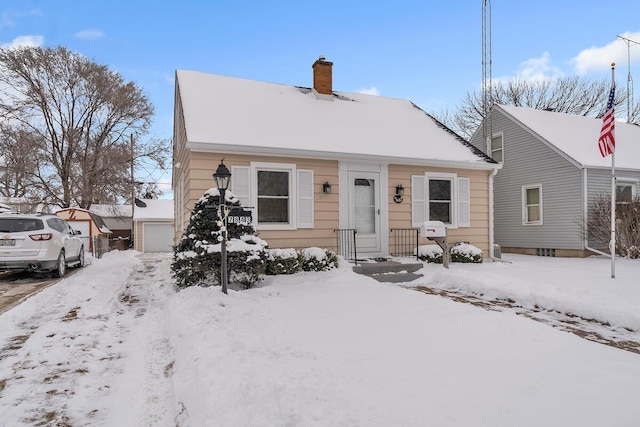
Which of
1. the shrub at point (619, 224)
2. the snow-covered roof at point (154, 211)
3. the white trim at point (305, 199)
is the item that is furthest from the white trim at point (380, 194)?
the snow-covered roof at point (154, 211)

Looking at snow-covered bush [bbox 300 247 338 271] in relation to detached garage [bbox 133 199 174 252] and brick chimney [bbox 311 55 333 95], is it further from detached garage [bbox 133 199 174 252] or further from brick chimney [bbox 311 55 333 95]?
detached garage [bbox 133 199 174 252]

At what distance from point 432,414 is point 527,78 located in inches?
1157

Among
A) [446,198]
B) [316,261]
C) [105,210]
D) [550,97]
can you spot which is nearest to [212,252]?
[316,261]

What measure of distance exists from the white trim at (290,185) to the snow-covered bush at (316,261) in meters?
1.09

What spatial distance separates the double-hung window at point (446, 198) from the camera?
34.0 ft

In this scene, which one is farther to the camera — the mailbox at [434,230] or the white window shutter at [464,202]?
the white window shutter at [464,202]

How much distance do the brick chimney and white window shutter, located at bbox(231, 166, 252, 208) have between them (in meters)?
4.57

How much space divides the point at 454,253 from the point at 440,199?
158cm

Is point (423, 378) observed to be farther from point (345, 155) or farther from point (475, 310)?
point (345, 155)

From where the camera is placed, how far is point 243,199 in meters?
8.66

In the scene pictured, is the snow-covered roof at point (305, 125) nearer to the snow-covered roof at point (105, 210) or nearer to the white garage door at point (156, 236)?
the white garage door at point (156, 236)

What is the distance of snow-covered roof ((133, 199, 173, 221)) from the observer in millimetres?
25219

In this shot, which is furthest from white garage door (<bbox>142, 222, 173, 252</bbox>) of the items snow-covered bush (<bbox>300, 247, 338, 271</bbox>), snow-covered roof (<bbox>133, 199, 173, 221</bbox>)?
snow-covered bush (<bbox>300, 247, 338, 271</bbox>)

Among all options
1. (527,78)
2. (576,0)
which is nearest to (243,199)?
(576,0)
